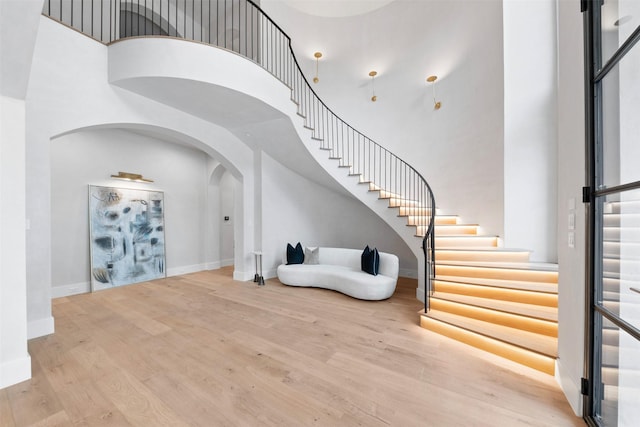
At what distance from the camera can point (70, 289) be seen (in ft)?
14.0

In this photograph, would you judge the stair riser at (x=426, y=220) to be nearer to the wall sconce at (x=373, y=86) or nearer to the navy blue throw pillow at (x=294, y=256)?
the navy blue throw pillow at (x=294, y=256)

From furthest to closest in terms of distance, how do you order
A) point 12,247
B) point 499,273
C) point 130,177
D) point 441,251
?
point 130,177 < point 441,251 < point 499,273 < point 12,247

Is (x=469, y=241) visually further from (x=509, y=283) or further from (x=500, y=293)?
(x=500, y=293)

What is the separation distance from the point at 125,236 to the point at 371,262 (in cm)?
488

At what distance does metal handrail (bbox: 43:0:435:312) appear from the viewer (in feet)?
15.6

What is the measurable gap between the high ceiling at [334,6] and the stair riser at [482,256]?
605 centimetres

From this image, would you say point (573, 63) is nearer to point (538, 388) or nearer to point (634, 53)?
point (634, 53)

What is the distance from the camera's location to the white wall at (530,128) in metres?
4.01

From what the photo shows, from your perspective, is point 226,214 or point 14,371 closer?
point 14,371

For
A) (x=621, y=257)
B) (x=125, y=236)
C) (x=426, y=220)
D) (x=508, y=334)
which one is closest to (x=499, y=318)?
(x=508, y=334)

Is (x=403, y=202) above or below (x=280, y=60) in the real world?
below

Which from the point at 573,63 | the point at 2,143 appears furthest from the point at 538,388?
the point at 2,143

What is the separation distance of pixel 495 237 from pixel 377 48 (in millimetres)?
5060

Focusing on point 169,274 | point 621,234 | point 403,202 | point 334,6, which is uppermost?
point 334,6
